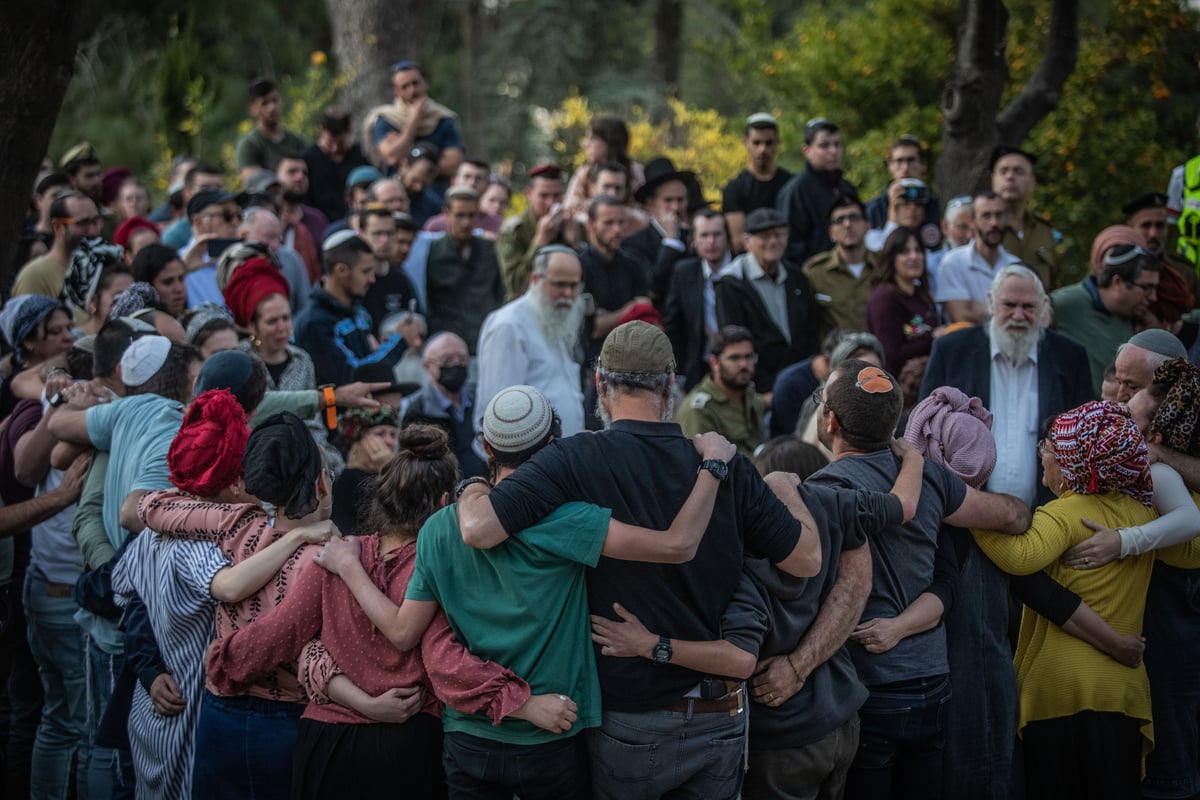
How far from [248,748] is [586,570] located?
1285 mm

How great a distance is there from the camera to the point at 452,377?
6820 mm

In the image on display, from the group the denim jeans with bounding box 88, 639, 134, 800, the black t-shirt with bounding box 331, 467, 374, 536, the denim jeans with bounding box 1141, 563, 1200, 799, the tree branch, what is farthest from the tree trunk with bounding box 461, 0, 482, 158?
the denim jeans with bounding box 1141, 563, 1200, 799

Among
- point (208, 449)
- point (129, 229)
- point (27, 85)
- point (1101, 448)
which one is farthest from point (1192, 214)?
point (129, 229)

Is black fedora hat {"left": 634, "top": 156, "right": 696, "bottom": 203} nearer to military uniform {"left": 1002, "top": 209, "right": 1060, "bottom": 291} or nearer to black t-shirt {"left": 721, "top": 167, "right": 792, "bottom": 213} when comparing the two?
black t-shirt {"left": 721, "top": 167, "right": 792, "bottom": 213}

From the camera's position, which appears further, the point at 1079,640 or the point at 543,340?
the point at 543,340

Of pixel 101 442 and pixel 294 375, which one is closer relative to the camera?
pixel 101 442

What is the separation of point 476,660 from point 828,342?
396 cm

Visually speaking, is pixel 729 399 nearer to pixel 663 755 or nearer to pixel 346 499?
pixel 346 499

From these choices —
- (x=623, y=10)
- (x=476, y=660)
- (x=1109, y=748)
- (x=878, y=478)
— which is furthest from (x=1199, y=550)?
(x=623, y=10)

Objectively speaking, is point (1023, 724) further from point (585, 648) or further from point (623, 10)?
point (623, 10)

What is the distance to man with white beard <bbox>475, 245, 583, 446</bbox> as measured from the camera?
6797 mm

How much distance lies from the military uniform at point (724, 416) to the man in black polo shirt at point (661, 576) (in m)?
3.23

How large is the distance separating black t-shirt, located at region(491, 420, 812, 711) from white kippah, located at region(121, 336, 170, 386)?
2125 millimetres

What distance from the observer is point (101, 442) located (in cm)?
463
